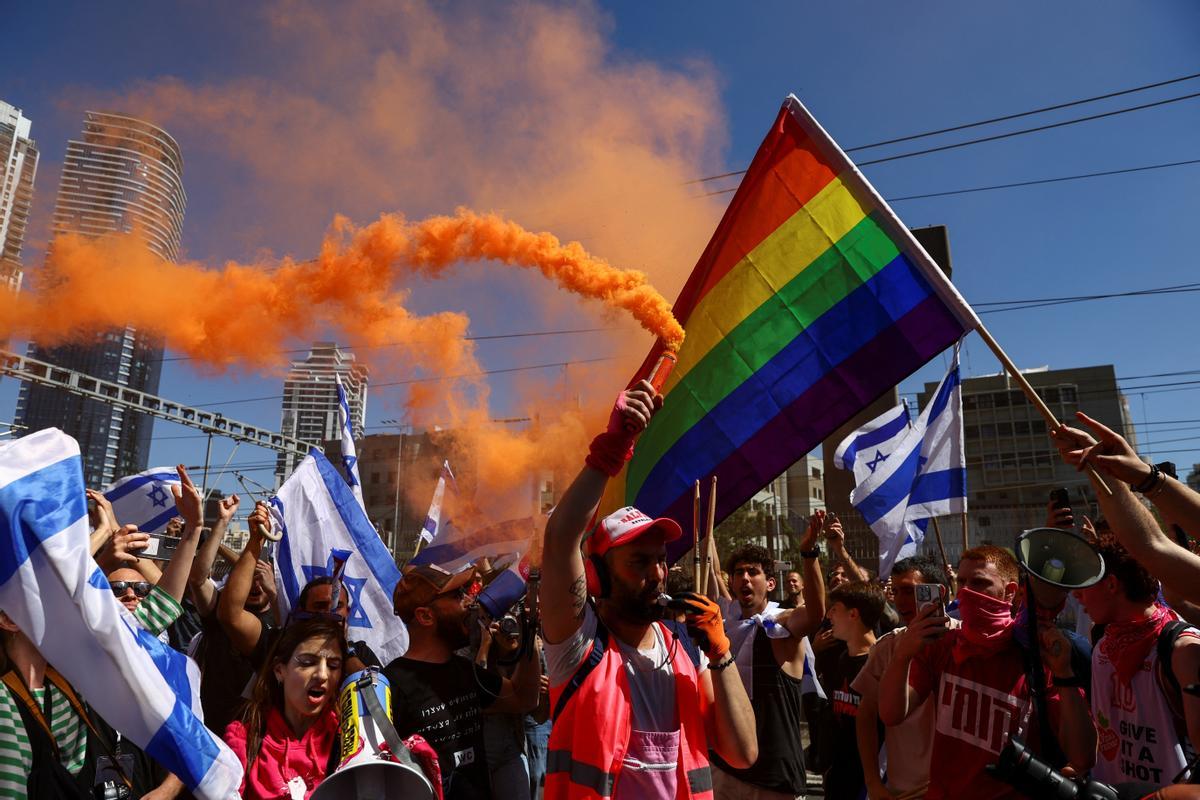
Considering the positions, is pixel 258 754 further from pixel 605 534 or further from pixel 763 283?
pixel 763 283

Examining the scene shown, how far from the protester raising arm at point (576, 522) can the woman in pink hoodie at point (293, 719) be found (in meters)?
1.39

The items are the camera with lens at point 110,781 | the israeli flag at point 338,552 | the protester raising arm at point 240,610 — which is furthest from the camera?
the israeli flag at point 338,552

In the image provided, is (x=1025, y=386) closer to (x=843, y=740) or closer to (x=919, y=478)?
(x=843, y=740)

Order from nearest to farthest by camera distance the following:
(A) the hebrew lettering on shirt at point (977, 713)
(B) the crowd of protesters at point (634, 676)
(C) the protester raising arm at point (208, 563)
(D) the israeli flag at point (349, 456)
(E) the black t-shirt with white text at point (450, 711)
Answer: (B) the crowd of protesters at point (634, 676)
(A) the hebrew lettering on shirt at point (977, 713)
(E) the black t-shirt with white text at point (450, 711)
(C) the protester raising arm at point (208, 563)
(D) the israeli flag at point (349, 456)

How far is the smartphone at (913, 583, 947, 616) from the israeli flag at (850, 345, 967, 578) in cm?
371

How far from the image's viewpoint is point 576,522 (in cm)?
277

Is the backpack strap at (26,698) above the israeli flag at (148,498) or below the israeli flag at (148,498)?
below

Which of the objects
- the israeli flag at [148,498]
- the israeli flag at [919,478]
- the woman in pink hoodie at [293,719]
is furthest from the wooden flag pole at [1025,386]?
the israeli flag at [148,498]

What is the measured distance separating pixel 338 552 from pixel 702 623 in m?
5.16

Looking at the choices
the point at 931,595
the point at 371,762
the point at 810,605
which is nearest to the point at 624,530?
the point at 371,762

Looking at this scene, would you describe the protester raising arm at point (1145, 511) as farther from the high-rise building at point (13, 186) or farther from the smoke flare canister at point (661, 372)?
the high-rise building at point (13, 186)

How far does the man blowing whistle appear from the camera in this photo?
2801 mm

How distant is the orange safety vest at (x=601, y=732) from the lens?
2779 millimetres

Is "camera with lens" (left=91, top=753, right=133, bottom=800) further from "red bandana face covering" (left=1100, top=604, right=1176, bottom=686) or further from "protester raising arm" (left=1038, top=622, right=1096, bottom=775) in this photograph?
"red bandana face covering" (left=1100, top=604, right=1176, bottom=686)
